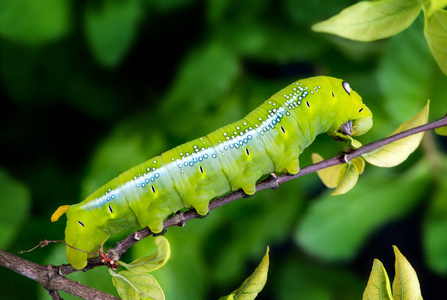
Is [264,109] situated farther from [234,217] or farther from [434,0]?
[234,217]

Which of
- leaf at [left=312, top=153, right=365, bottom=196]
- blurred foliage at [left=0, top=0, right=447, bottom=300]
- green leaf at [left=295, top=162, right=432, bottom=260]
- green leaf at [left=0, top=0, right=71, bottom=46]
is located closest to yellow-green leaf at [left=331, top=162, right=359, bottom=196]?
leaf at [left=312, top=153, right=365, bottom=196]

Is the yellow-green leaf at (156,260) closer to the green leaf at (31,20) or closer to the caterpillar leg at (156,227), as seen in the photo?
the caterpillar leg at (156,227)

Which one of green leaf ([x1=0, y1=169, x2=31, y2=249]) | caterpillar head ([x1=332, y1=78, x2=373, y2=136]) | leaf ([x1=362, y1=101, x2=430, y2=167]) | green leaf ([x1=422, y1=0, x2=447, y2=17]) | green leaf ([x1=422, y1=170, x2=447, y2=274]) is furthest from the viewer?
green leaf ([x1=422, y1=170, x2=447, y2=274])

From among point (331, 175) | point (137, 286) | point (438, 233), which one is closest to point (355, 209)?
point (438, 233)

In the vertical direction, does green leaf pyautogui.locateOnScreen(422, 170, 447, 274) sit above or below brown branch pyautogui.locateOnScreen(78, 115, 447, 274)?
below

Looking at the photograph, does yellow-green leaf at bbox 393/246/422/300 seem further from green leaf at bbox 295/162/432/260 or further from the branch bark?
green leaf at bbox 295/162/432/260

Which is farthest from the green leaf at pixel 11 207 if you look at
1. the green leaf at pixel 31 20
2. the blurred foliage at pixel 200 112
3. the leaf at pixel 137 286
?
the leaf at pixel 137 286

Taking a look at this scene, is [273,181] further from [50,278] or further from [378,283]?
[50,278]
